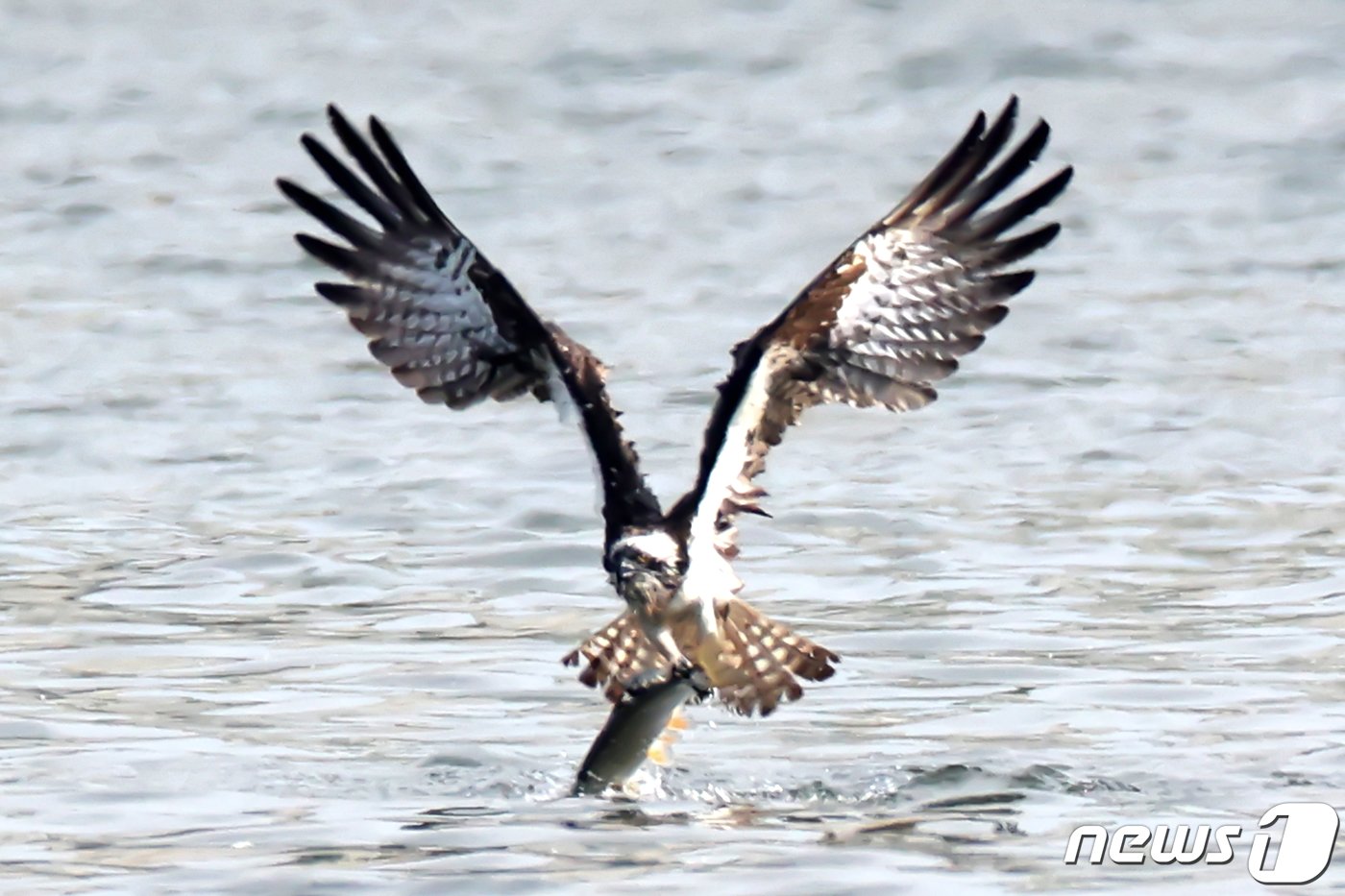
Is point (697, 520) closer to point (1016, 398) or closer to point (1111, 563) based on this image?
point (1111, 563)

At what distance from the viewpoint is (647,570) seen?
26.6 feet

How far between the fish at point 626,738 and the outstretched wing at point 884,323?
0.58m

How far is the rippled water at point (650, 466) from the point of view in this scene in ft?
24.9

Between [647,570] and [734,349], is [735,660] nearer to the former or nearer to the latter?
[647,570]

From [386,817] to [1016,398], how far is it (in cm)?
677

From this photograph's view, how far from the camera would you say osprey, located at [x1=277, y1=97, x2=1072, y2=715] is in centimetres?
816

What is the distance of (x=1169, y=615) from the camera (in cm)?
985

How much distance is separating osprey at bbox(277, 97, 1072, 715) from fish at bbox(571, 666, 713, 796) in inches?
14.1

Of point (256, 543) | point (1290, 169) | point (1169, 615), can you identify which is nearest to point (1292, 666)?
point (1169, 615)

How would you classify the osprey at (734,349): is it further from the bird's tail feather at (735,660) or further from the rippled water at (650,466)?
the rippled water at (650,466)

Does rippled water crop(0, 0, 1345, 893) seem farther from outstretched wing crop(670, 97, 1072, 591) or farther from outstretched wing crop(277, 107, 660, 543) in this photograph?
outstretched wing crop(277, 107, 660, 543)

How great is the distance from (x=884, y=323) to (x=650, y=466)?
151 inches

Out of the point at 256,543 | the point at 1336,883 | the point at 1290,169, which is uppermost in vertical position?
the point at 1290,169

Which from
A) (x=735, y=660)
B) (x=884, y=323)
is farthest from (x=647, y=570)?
(x=884, y=323)
